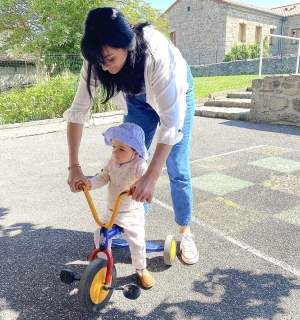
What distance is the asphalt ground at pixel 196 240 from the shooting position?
6.52 feet

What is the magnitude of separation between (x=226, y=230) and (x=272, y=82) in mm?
5601

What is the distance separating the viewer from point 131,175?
211cm

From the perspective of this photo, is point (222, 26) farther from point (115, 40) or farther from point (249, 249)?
point (115, 40)

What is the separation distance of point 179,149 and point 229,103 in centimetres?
753

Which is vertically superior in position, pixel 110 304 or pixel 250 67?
pixel 250 67

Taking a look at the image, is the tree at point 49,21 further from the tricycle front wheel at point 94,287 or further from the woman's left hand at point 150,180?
the tricycle front wheel at point 94,287

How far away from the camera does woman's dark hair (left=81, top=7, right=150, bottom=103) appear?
1.52 meters

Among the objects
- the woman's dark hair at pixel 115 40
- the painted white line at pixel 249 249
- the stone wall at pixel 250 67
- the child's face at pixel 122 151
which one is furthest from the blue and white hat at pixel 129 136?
the stone wall at pixel 250 67

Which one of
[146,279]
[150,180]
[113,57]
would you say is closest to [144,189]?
[150,180]

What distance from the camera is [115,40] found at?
1531mm

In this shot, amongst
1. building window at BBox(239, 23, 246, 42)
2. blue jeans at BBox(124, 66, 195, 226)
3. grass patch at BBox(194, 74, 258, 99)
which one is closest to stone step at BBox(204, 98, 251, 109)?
grass patch at BBox(194, 74, 258, 99)

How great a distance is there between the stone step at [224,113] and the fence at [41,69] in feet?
13.6

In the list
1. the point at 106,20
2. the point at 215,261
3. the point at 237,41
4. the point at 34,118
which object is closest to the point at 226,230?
the point at 215,261

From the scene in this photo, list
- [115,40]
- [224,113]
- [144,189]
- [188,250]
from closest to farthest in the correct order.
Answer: [115,40] → [144,189] → [188,250] → [224,113]
